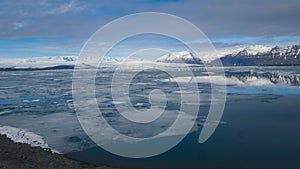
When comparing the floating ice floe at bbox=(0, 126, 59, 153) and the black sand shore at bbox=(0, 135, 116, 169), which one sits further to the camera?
the floating ice floe at bbox=(0, 126, 59, 153)

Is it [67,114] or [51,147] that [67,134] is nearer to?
[51,147]

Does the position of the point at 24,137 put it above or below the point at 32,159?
above

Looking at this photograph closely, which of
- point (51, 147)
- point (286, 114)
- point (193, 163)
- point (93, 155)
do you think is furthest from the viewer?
point (286, 114)

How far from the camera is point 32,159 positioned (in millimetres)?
7973

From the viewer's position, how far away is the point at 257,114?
13055 mm

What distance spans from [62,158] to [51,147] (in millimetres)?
1159

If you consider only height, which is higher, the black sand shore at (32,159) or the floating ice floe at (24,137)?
the floating ice floe at (24,137)

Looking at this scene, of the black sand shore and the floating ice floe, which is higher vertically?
the floating ice floe

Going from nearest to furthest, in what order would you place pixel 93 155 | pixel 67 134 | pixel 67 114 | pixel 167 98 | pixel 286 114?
pixel 93 155 < pixel 67 134 < pixel 286 114 < pixel 67 114 < pixel 167 98

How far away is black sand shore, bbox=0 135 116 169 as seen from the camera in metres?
7.56

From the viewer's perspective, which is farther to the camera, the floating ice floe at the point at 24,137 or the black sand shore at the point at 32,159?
the floating ice floe at the point at 24,137

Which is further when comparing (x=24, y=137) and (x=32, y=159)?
(x=24, y=137)

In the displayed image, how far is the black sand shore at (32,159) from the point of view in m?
7.56

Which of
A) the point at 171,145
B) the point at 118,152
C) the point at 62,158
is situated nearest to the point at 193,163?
the point at 171,145
